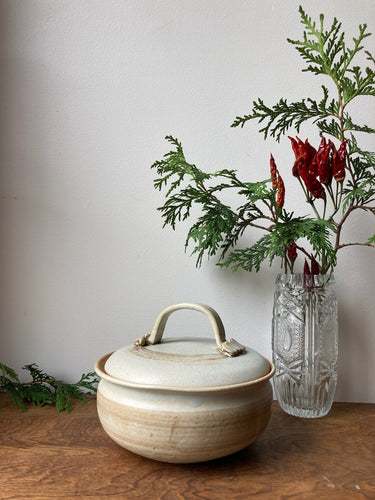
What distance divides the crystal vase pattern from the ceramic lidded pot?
0.20 m

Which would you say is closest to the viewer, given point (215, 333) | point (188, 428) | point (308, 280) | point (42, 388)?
point (188, 428)

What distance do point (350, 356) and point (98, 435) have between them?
59 centimetres

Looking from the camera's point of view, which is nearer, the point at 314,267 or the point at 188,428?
the point at 188,428

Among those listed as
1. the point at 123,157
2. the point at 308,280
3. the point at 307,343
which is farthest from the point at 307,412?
the point at 123,157

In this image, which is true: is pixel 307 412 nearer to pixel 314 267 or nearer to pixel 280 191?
pixel 314 267

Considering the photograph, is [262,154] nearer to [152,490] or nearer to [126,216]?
[126,216]

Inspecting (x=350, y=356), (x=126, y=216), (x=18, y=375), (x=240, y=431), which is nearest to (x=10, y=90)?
(x=126, y=216)

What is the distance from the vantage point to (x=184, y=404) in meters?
0.64

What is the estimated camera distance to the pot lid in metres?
0.65

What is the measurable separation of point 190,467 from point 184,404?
0.40 ft

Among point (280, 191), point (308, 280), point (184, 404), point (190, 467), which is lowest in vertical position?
point (190, 467)

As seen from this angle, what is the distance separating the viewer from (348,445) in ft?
2.54

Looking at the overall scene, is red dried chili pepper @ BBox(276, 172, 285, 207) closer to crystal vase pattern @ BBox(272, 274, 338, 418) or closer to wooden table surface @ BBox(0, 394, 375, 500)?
crystal vase pattern @ BBox(272, 274, 338, 418)

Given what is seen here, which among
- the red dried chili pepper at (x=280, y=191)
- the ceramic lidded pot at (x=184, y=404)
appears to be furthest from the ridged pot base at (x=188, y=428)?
the red dried chili pepper at (x=280, y=191)
